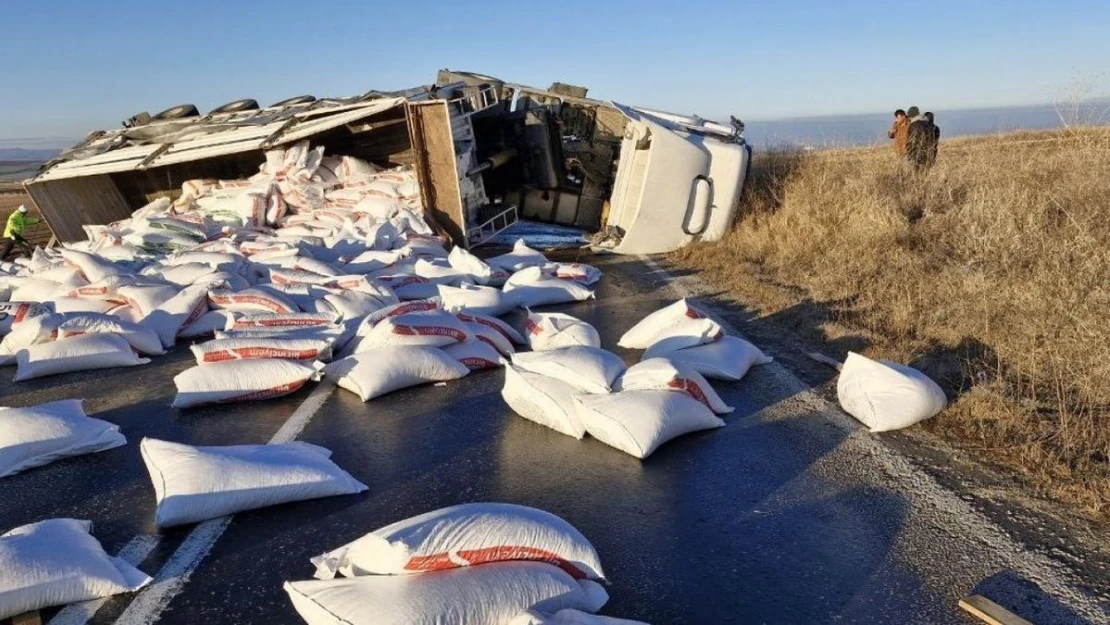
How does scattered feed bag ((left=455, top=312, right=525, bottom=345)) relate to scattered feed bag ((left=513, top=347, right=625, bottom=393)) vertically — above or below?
below

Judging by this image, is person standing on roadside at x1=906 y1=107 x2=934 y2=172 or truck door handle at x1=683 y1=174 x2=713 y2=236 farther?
person standing on roadside at x1=906 y1=107 x2=934 y2=172

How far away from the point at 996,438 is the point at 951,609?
4.86 feet

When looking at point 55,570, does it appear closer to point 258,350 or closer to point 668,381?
point 258,350

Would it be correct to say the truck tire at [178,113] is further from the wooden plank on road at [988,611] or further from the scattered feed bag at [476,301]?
the wooden plank on road at [988,611]

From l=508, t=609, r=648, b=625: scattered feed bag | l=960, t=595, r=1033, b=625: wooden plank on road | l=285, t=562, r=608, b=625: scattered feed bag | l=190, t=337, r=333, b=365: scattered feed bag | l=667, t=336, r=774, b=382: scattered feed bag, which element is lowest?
l=190, t=337, r=333, b=365: scattered feed bag

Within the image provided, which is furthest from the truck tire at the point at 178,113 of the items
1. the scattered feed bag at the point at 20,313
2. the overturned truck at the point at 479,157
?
the scattered feed bag at the point at 20,313

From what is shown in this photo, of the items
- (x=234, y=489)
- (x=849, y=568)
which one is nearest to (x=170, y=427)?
(x=234, y=489)

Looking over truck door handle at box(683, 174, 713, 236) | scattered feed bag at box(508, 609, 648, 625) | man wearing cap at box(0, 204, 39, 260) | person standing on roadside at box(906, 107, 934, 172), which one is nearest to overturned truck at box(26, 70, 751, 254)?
truck door handle at box(683, 174, 713, 236)

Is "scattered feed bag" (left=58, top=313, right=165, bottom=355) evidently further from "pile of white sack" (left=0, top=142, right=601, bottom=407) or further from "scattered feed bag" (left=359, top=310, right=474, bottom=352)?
"scattered feed bag" (left=359, top=310, right=474, bottom=352)

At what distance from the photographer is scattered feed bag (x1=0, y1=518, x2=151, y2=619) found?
7.67 feet

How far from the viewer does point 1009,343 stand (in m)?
4.61

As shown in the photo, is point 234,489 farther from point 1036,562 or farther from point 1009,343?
point 1009,343

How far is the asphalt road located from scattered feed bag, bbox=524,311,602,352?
0.62 metres

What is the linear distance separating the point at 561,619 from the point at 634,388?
6.38 ft
